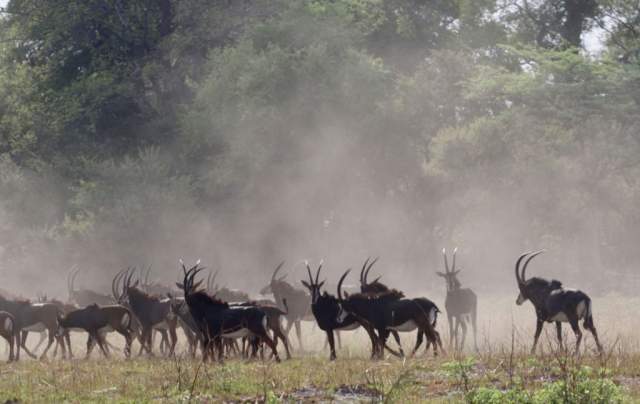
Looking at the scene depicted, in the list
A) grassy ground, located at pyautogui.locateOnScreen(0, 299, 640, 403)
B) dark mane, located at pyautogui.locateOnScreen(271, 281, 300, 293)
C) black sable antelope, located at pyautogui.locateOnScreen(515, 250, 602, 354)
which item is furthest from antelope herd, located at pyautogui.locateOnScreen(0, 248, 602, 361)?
dark mane, located at pyautogui.locateOnScreen(271, 281, 300, 293)

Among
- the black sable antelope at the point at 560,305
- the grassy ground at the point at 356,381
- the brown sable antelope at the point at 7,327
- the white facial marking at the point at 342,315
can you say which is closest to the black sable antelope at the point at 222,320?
the grassy ground at the point at 356,381

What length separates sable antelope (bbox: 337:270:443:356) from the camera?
1875 cm

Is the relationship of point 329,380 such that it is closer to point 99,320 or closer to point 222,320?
point 222,320

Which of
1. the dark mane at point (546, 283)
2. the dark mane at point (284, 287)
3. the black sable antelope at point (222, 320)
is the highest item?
the dark mane at point (284, 287)

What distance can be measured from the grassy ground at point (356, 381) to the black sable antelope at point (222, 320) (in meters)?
0.72

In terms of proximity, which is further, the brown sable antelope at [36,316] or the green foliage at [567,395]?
the brown sable antelope at [36,316]

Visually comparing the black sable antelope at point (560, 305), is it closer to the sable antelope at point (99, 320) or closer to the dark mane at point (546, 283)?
the dark mane at point (546, 283)

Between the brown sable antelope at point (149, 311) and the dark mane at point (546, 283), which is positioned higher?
the dark mane at point (546, 283)

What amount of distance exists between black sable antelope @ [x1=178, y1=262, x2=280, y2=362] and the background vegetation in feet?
76.9

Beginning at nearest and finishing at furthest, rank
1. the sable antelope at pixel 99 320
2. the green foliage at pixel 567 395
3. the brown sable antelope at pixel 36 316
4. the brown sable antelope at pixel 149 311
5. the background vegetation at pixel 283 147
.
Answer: the green foliage at pixel 567 395, the sable antelope at pixel 99 320, the brown sable antelope at pixel 149 311, the brown sable antelope at pixel 36 316, the background vegetation at pixel 283 147

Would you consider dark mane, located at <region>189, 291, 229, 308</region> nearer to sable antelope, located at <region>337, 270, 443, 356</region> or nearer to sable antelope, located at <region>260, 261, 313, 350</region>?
sable antelope, located at <region>337, 270, 443, 356</region>

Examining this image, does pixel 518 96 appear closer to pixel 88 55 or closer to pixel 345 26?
pixel 345 26

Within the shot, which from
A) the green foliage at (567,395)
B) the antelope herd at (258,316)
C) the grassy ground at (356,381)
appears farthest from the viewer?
the antelope herd at (258,316)

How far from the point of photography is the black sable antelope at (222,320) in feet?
60.2
